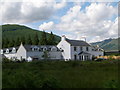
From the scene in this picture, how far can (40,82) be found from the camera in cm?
909

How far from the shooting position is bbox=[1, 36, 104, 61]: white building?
55634mm

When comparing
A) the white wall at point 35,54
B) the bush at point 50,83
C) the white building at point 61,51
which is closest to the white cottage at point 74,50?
the white building at point 61,51

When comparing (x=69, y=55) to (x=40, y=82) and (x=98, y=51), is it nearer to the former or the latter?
(x=98, y=51)

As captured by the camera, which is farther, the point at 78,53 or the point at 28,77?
the point at 78,53

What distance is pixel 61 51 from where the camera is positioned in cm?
6084

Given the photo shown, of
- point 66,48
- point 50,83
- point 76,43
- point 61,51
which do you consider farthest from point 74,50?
point 50,83

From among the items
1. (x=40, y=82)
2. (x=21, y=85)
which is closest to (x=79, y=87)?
(x=40, y=82)

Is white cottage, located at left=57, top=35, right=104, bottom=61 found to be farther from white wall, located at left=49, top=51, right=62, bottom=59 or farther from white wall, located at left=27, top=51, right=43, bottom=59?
white wall, located at left=27, top=51, right=43, bottom=59

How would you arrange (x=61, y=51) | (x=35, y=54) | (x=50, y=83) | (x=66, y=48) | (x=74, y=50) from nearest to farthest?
(x=50, y=83) < (x=35, y=54) < (x=74, y=50) < (x=66, y=48) < (x=61, y=51)

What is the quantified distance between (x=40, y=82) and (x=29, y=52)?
46.3 m

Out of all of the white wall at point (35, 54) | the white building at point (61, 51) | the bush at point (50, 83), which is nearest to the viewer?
the bush at point (50, 83)

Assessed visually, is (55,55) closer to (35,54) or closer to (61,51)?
(61,51)

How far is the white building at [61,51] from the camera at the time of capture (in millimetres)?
55634

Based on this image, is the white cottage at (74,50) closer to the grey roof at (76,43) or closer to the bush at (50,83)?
the grey roof at (76,43)
